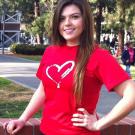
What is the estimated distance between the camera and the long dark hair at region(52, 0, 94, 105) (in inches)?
117

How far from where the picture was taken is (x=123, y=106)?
9.52 ft

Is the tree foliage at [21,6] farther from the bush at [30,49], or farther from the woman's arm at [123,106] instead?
the woman's arm at [123,106]

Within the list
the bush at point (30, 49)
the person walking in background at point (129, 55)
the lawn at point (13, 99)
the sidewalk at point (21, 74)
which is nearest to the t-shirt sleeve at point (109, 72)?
the lawn at point (13, 99)

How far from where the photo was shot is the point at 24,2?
47.8 metres

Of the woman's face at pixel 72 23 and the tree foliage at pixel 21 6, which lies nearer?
the woman's face at pixel 72 23

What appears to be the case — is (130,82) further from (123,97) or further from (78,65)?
(78,65)

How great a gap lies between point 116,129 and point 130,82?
42.0 inches

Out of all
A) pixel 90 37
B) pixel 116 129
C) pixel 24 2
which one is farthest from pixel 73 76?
pixel 24 2

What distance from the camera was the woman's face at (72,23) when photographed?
3094 millimetres

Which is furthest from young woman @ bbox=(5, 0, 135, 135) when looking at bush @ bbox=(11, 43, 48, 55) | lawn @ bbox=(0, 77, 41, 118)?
bush @ bbox=(11, 43, 48, 55)

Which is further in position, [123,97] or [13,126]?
[13,126]

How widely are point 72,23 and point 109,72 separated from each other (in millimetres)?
393

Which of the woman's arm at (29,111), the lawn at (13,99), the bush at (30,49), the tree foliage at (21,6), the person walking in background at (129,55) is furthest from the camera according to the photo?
the tree foliage at (21,6)

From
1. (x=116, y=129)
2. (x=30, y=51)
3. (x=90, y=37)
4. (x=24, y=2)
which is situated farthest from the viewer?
(x=24, y=2)
